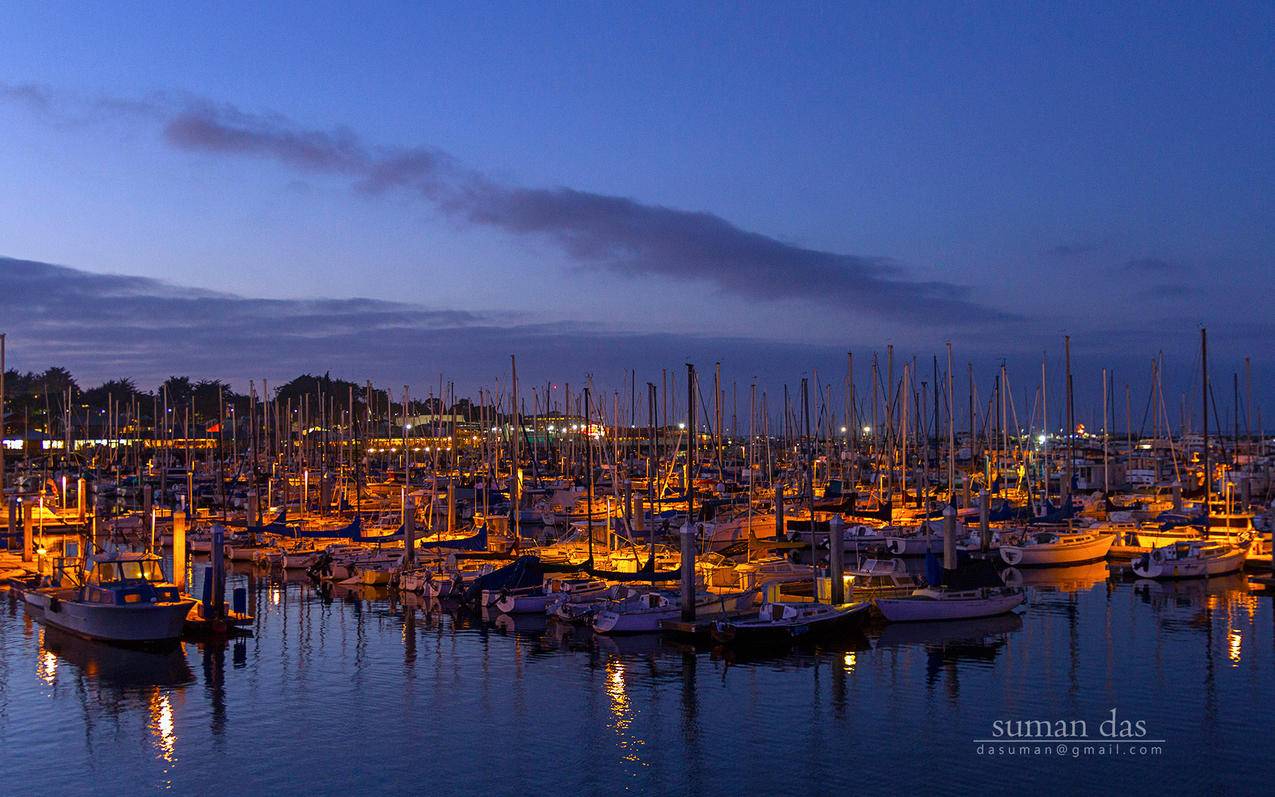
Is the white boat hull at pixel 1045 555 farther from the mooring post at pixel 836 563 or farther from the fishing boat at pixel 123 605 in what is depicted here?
the fishing boat at pixel 123 605

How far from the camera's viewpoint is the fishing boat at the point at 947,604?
1444 inches

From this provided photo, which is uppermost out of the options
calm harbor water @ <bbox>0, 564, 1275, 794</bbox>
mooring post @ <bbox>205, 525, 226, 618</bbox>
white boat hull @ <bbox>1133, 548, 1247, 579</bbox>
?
mooring post @ <bbox>205, 525, 226, 618</bbox>

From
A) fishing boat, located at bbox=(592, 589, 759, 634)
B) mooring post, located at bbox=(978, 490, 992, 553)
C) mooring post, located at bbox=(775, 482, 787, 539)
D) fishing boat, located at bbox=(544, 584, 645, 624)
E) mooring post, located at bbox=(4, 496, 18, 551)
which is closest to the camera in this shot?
fishing boat, located at bbox=(592, 589, 759, 634)

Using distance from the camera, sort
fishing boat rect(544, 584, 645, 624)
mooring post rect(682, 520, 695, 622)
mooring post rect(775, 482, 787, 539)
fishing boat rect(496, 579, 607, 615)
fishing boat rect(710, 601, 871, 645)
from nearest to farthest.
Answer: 1. fishing boat rect(710, 601, 871, 645)
2. mooring post rect(682, 520, 695, 622)
3. fishing boat rect(544, 584, 645, 624)
4. fishing boat rect(496, 579, 607, 615)
5. mooring post rect(775, 482, 787, 539)

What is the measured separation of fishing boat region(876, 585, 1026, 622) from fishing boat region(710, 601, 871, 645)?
70.2 inches

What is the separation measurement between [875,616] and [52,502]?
55382 mm

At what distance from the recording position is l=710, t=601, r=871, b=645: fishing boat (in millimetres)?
33500

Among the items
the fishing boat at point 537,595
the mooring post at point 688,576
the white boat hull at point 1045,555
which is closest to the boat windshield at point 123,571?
the fishing boat at point 537,595

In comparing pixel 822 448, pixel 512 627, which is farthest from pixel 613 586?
pixel 822 448

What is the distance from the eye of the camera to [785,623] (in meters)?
34.0

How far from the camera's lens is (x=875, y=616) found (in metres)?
37.0

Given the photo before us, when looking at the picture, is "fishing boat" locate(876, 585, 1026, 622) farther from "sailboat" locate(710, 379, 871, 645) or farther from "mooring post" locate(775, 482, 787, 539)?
"mooring post" locate(775, 482, 787, 539)

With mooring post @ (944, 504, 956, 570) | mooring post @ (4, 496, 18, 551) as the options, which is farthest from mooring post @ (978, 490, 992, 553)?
mooring post @ (4, 496, 18, 551)

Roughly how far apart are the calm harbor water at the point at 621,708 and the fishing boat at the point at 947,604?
54cm
